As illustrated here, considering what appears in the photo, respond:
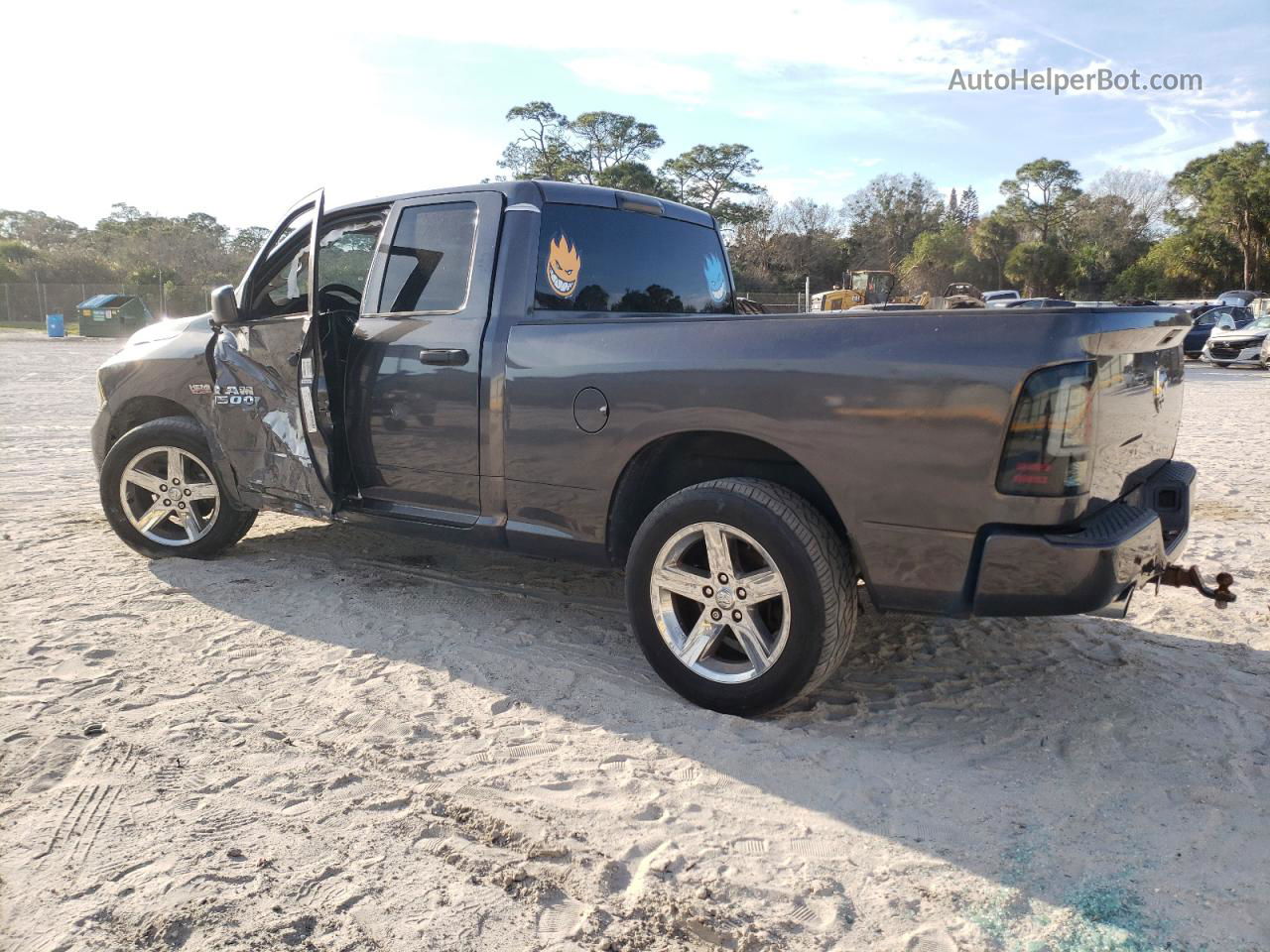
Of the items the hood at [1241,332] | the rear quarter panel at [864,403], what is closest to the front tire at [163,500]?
the rear quarter panel at [864,403]

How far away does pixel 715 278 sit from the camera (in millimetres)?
5168

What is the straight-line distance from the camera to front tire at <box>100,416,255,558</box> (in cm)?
523

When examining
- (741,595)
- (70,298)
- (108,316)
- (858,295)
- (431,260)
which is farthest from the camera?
(70,298)

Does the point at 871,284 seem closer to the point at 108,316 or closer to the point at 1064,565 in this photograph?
the point at 108,316

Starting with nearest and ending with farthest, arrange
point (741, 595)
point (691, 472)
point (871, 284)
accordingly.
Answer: point (741, 595)
point (691, 472)
point (871, 284)

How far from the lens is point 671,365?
3.47 meters

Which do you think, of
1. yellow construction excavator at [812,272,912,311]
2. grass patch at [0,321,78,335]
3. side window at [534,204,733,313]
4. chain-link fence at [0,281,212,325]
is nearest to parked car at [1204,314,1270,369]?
yellow construction excavator at [812,272,912,311]

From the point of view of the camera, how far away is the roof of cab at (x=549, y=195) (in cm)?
423

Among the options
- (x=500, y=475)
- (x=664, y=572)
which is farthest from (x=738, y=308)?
(x=664, y=572)

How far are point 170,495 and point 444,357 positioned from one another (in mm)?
2210

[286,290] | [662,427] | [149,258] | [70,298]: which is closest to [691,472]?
[662,427]

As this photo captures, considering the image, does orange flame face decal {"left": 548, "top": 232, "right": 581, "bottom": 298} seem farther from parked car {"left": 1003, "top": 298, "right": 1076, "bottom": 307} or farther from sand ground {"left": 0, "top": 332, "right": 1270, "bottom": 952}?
parked car {"left": 1003, "top": 298, "right": 1076, "bottom": 307}

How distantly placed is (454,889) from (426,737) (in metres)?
0.89

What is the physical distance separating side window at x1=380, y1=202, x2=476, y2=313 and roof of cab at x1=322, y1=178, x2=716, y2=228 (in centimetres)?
8
